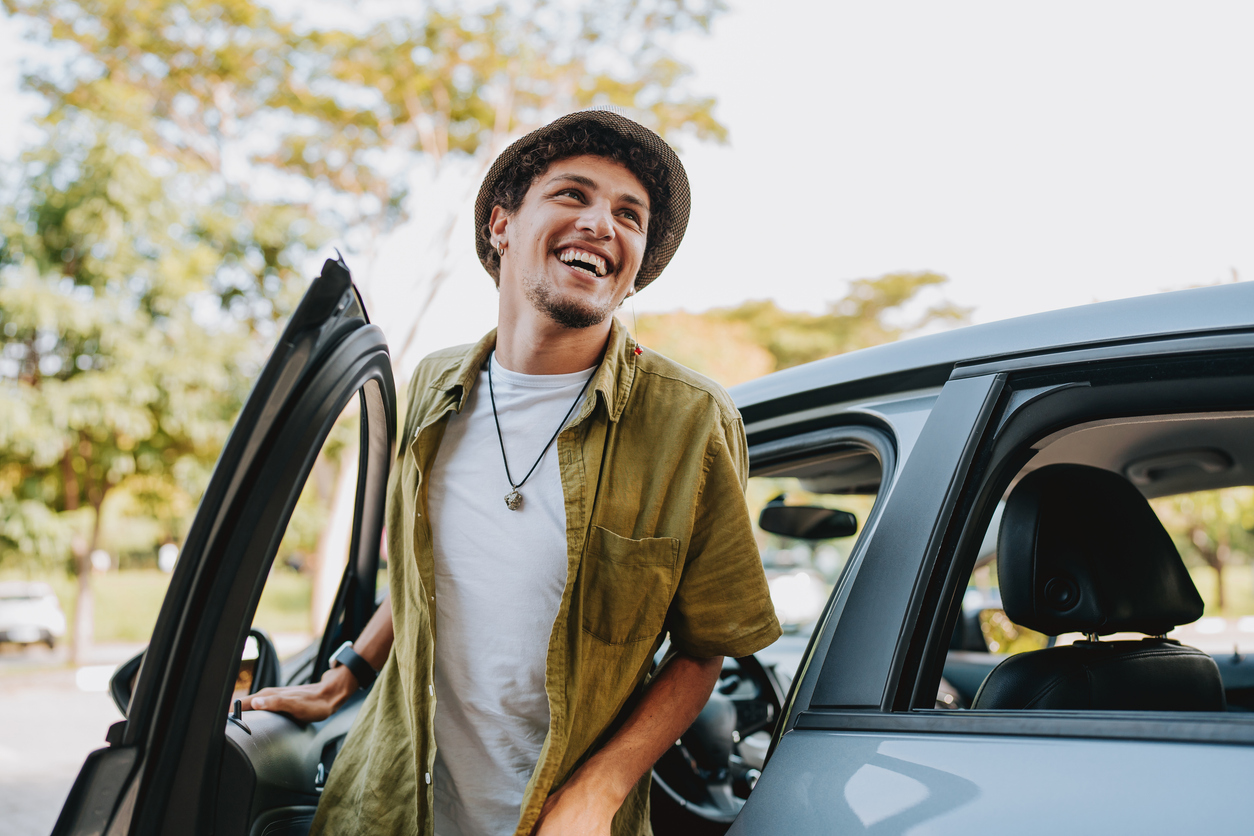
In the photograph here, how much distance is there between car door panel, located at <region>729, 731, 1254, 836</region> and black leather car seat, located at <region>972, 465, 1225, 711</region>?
58 centimetres

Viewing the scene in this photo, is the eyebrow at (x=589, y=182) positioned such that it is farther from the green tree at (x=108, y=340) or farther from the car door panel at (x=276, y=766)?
the green tree at (x=108, y=340)

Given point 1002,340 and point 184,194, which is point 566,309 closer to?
point 1002,340

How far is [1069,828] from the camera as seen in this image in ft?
3.44

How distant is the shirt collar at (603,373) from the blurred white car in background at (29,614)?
55.9ft

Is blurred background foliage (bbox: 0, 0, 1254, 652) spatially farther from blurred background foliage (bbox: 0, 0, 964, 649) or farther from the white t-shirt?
the white t-shirt

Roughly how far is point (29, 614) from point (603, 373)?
1751cm

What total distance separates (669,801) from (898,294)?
80.2 ft

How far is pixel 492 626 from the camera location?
5.30 ft

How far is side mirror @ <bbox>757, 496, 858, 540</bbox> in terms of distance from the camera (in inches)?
107

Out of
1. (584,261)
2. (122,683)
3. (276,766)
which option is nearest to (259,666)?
(122,683)

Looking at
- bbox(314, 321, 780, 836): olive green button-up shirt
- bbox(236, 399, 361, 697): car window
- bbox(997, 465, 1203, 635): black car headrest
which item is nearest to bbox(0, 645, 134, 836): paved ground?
bbox(236, 399, 361, 697): car window

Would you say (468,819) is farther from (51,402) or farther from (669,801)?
(51,402)

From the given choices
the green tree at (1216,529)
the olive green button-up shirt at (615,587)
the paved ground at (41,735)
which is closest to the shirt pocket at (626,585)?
the olive green button-up shirt at (615,587)

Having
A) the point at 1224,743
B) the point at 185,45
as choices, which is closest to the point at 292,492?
the point at 1224,743
